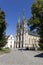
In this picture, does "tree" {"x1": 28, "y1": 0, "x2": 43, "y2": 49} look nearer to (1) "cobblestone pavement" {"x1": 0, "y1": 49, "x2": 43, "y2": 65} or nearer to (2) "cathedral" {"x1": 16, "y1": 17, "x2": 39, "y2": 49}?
Result: (1) "cobblestone pavement" {"x1": 0, "y1": 49, "x2": 43, "y2": 65}

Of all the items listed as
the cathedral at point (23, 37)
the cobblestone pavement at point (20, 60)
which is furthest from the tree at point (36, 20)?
the cathedral at point (23, 37)

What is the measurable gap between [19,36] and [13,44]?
707 centimetres

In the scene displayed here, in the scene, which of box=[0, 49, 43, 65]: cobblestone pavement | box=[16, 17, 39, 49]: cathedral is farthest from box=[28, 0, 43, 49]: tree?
box=[16, 17, 39, 49]: cathedral

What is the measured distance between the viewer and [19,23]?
145m

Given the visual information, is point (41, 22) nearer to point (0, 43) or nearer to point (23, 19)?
point (0, 43)

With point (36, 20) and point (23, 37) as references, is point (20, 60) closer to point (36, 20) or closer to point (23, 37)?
point (36, 20)

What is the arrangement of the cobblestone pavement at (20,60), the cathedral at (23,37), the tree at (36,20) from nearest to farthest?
the cobblestone pavement at (20,60) → the tree at (36,20) → the cathedral at (23,37)

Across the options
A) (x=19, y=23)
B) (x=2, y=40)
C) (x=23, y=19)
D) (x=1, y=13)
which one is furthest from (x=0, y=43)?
(x=19, y=23)

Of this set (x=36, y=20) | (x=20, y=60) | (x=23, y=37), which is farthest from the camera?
(x=23, y=37)

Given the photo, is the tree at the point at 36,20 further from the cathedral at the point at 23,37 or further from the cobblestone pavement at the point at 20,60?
the cathedral at the point at 23,37

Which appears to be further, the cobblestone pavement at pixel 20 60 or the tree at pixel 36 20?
the tree at pixel 36 20

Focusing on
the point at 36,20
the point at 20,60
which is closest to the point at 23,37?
the point at 36,20

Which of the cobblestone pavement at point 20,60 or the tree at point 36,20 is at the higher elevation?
the tree at point 36,20

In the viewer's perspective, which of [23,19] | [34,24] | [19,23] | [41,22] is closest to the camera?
[41,22]
